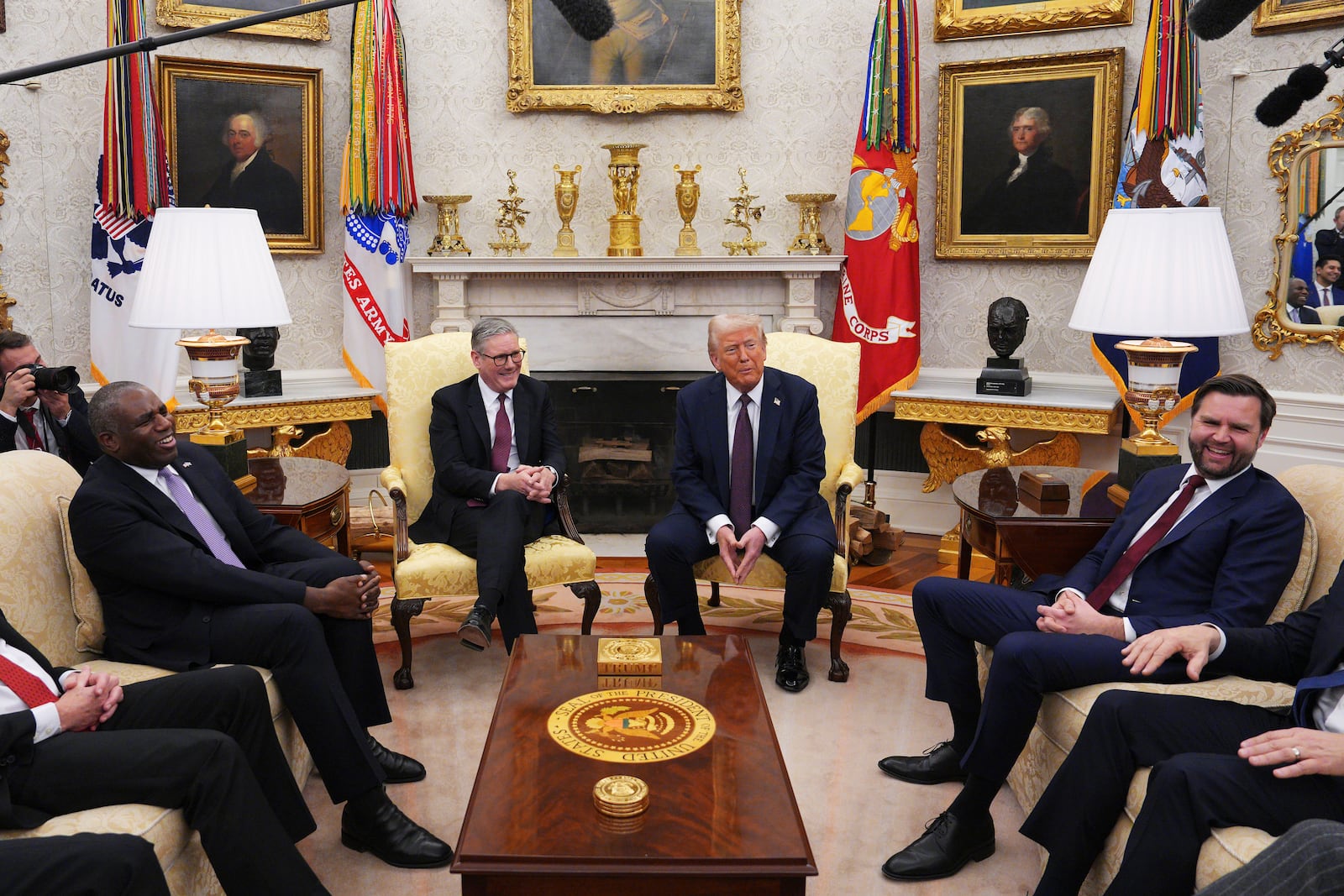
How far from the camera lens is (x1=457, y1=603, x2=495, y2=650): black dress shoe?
372 centimetres

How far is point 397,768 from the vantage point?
133 inches

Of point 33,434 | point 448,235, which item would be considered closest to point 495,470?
point 33,434

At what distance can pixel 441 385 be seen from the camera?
14.9 ft

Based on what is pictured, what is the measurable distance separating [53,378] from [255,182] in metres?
2.81

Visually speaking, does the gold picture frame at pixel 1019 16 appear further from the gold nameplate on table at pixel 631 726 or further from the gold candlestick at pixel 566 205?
the gold nameplate on table at pixel 631 726

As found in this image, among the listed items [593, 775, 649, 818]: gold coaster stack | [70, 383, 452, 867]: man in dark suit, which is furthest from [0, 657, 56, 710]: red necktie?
[593, 775, 649, 818]: gold coaster stack

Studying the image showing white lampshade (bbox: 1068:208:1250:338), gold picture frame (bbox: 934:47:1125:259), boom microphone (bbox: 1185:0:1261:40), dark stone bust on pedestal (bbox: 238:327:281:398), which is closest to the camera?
boom microphone (bbox: 1185:0:1261:40)

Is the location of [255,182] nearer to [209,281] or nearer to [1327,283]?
[209,281]

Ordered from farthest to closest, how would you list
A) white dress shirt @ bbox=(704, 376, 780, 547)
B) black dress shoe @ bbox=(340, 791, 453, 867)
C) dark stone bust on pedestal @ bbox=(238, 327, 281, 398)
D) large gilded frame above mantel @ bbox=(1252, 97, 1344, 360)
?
dark stone bust on pedestal @ bbox=(238, 327, 281, 398), large gilded frame above mantel @ bbox=(1252, 97, 1344, 360), white dress shirt @ bbox=(704, 376, 780, 547), black dress shoe @ bbox=(340, 791, 453, 867)

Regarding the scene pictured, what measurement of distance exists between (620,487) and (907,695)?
279 centimetres

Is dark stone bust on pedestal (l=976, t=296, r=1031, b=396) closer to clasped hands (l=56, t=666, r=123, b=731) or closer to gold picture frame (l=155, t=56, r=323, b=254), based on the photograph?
gold picture frame (l=155, t=56, r=323, b=254)

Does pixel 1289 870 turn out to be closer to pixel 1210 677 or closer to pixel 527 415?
pixel 1210 677

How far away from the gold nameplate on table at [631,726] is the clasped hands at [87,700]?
3.36ft

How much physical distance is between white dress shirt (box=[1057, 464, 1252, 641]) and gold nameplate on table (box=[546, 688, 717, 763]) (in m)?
1.19
